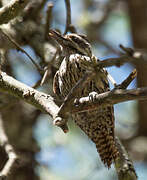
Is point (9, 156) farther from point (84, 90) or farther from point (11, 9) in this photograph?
point (11, 9)

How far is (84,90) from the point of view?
401cm

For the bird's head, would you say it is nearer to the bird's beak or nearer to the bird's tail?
the bird's beak

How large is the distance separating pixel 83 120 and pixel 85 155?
2644 millimetres

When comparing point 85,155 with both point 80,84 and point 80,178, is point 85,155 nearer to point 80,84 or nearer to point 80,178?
point 80,178

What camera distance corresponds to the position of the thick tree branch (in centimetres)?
321

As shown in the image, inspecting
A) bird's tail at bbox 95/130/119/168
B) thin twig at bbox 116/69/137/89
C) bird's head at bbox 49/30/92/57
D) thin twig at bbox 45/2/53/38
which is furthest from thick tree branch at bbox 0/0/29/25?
bird's tail at bbox 95/130/119/168

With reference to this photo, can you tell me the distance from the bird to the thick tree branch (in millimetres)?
972

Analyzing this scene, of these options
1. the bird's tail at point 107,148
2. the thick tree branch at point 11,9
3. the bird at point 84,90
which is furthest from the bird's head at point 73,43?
the thick tree branch at point 11,9

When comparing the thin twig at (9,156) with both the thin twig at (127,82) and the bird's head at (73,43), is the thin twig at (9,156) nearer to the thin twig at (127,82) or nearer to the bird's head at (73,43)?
the bird's head at (73,43)

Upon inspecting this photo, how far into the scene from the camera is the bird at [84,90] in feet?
13.2

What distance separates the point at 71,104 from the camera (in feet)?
8.42

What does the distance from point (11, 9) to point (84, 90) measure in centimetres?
123

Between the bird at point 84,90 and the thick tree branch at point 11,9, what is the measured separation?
0.97 m

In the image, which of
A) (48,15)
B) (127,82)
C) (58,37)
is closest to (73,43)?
(58,37)
